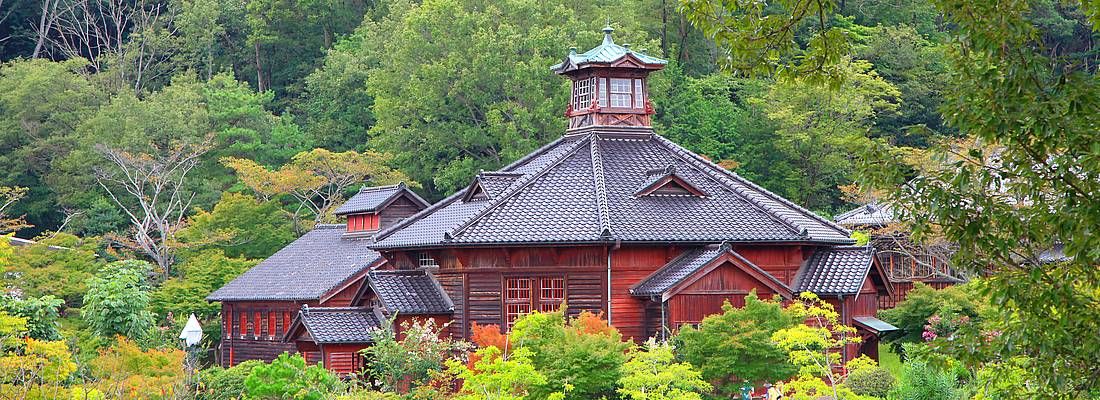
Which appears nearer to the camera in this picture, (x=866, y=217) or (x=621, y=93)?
(x=621, y=93)

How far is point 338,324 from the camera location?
35406 mm

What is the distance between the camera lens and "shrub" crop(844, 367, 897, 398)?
2723 cm

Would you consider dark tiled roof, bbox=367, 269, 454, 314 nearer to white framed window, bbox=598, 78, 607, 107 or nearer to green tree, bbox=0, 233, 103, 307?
white framed window, bbox=598, 78, 607, 107

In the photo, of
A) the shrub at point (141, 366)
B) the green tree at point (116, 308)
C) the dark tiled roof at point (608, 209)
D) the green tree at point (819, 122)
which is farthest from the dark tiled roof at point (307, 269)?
the green tree at point (819, 122)

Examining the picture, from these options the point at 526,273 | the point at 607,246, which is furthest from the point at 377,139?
the point at 607,246

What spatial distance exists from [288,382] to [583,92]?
1356cm

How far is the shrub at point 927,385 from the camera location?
23.0m

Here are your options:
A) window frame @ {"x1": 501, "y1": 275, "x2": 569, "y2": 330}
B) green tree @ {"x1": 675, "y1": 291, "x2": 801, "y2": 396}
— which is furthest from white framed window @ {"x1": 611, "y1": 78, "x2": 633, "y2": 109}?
green tree @ {"x1": 675, "y1": 291, "x2": 801, "y2": 396}

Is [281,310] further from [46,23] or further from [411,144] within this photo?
[46,23]

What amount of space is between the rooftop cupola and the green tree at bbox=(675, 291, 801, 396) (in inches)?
403

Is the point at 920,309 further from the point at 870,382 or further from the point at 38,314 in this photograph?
the point at 38,314

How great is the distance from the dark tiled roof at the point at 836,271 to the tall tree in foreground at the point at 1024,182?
22240 mm

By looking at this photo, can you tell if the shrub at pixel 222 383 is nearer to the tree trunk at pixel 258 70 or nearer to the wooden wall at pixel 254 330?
the wooden wall at pixel 254 330

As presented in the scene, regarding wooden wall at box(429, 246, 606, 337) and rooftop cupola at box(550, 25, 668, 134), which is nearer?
wooden wall at box(429, 246, 606, 337)
